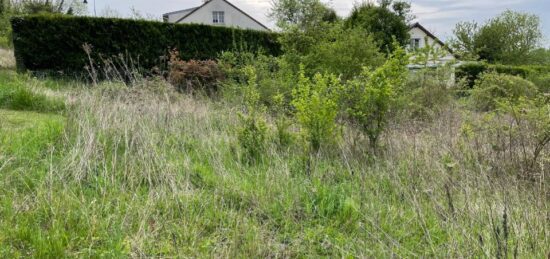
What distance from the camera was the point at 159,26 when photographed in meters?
12.8

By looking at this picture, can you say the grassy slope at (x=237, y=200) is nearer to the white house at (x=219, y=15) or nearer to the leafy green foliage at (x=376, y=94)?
the leafy green foliage at (x=376, y=94)

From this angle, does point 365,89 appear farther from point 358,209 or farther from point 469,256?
point 469,256

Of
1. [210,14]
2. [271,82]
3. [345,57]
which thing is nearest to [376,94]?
[345,57]

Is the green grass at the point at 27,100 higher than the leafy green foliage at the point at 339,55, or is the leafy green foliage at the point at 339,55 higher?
the leafy green foliage at the point at 339,55

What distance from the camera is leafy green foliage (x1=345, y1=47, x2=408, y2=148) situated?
4.57 m

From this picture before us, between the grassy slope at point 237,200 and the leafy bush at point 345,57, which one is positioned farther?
the leafy bush at point 345,57

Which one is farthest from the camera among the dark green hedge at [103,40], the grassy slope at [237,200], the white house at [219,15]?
the white house at [219,15]

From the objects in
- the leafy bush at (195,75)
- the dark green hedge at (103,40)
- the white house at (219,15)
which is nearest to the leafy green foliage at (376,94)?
the leafy bush at (195,75)

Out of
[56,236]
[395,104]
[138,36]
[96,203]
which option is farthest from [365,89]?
[138,36]

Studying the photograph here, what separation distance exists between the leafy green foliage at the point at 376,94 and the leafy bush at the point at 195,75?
206 inches

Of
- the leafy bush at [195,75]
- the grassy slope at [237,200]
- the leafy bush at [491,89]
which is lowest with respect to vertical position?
the grassy slope at [237,200]

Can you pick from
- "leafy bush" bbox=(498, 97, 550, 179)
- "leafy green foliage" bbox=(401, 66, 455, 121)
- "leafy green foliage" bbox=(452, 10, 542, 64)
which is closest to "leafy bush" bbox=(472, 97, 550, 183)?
"leafy bush" bbox=(498, 97, 550, 179)

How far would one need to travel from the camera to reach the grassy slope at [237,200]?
2.42m

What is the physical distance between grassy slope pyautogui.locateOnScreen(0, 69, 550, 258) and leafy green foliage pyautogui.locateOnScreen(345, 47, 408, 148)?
1.04ft
